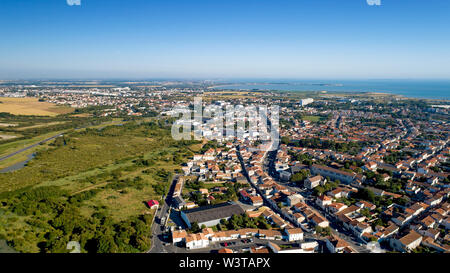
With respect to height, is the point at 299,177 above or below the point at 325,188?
above

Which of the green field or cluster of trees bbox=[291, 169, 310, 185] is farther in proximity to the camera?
cluster of trees bbox=[291, 169, 310, 185]

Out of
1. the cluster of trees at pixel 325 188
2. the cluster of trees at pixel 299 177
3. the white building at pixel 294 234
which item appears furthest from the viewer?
the cluster of trees at pixel 299 177

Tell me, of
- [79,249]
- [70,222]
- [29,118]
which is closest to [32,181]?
[70,222]

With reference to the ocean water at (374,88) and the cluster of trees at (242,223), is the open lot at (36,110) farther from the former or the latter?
the ocean water at (374,88)

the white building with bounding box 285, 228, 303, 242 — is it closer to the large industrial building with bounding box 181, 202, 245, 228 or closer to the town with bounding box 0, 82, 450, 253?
the town with bounding box 0, 82, 450, 253

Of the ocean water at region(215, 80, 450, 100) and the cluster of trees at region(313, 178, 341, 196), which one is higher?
the ocean water at region(215, 80, 450, 100)

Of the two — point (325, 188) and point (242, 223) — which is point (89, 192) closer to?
point (242, 223)

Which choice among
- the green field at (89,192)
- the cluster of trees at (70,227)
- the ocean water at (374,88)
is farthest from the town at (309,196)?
the ocean water at (374,88)

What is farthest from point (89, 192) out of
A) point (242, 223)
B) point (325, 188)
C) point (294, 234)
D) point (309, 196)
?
point (325, 188)

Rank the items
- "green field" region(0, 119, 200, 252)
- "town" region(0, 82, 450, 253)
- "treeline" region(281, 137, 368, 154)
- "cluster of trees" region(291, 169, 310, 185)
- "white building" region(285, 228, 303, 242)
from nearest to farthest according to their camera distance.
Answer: "green field" region(0, 119, 200, 252)
"town" region(0, 82, 450, 253)
"white building" region(285, 228, 303, 242)
"cluster of trees" region(291, 169, 310, 185)
"treeline" region(281, 137, 368, 154)

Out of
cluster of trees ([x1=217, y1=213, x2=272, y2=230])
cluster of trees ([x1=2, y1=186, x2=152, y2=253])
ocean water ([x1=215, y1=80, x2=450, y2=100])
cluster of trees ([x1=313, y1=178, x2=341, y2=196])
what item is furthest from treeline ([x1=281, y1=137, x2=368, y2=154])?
ocean water ([x1=215, y1=80, x2=450, y2=100])
